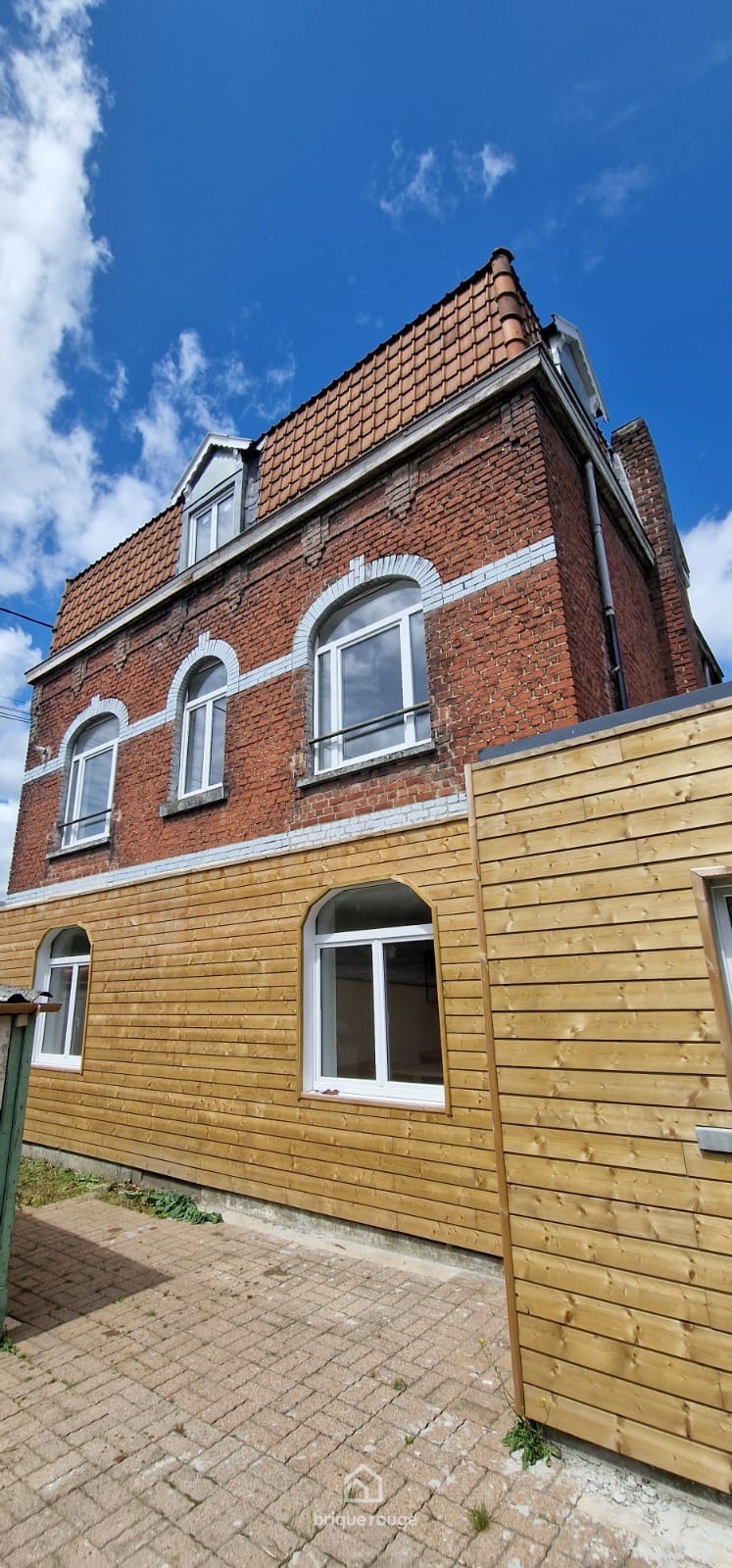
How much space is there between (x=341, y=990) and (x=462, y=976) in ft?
5.05

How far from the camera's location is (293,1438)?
123 inches

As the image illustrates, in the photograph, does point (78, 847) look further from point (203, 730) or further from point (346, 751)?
point (346, 751)

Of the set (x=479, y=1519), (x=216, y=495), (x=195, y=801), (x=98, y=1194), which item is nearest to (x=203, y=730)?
(x=195, y=801)

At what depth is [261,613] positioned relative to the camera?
8.07 metres

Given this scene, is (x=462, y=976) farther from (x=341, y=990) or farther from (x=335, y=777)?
(x=335, y=777)

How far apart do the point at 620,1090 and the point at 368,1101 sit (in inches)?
124

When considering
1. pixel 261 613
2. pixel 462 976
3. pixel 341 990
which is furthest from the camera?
pixel 261 613

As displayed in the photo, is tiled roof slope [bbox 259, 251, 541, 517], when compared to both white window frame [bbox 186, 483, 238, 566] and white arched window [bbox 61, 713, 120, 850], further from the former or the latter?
white arched window [bbox 61, 713, 120, 850]

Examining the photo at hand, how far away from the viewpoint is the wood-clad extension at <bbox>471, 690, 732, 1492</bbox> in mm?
2645

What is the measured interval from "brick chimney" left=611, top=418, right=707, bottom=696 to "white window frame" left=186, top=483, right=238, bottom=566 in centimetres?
566

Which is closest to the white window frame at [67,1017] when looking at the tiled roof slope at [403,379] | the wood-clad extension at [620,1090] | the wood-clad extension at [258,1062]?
the wood-clad extension at [258,1062]

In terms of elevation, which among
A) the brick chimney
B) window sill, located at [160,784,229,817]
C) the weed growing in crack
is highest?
the brick chimney

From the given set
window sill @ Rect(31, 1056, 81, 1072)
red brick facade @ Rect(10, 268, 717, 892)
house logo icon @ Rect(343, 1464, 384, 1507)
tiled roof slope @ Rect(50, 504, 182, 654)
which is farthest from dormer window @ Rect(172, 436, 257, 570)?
Result: house logo icon @ Rect(343, 1464, 384, 1507)

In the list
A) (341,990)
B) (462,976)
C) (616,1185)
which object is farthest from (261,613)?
(616,1185)
